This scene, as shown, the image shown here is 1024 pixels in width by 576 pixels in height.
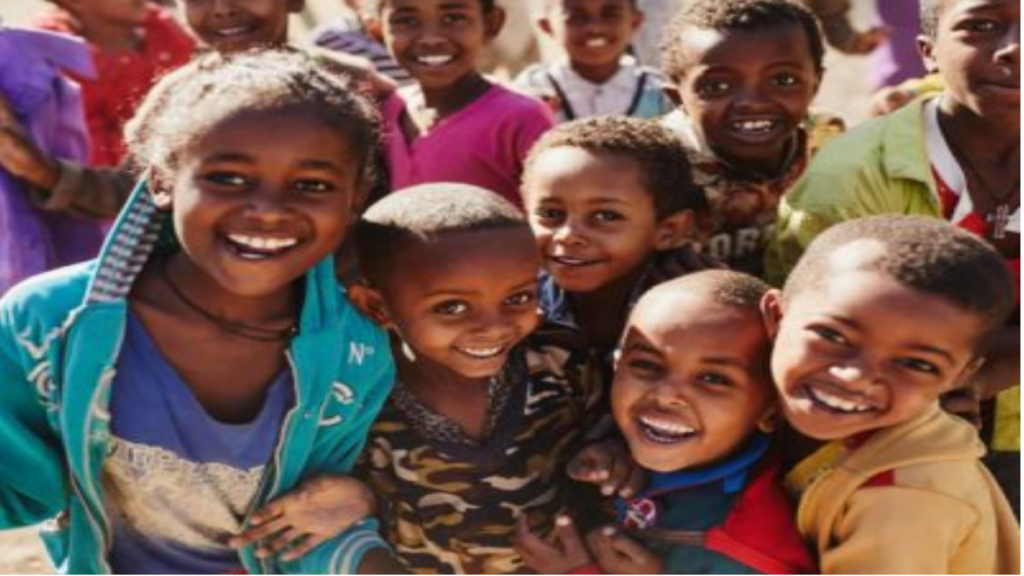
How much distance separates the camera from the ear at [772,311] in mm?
2000

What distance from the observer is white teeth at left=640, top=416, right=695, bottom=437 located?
2014 mm

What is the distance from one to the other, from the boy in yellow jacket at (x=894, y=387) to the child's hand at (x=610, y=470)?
0.98 ft

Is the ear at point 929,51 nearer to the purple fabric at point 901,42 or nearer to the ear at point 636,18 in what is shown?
the ear at point 636,18

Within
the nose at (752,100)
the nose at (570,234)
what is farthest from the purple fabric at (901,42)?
the nose at (570,234)

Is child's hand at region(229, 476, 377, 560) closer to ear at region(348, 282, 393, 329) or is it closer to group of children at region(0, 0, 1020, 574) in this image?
group of children at region(0, 0, 1020, 574)

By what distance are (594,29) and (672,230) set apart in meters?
1.75

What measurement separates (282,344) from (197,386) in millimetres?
153

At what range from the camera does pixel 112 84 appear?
3363 mm

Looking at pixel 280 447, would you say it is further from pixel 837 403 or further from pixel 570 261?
pixel 837 403

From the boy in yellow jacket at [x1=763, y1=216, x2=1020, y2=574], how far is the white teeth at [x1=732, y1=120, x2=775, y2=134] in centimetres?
67

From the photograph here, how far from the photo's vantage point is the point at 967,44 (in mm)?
2320

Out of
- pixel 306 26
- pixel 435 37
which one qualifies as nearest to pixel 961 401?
pixel 435 37

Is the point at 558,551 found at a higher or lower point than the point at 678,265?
lower

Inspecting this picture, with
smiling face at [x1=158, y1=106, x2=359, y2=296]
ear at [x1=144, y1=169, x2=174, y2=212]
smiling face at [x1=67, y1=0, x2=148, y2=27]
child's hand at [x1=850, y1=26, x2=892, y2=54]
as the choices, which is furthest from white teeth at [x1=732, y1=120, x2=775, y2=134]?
child's hand at [x1=850, y1=26, x2=892, y2=54]
